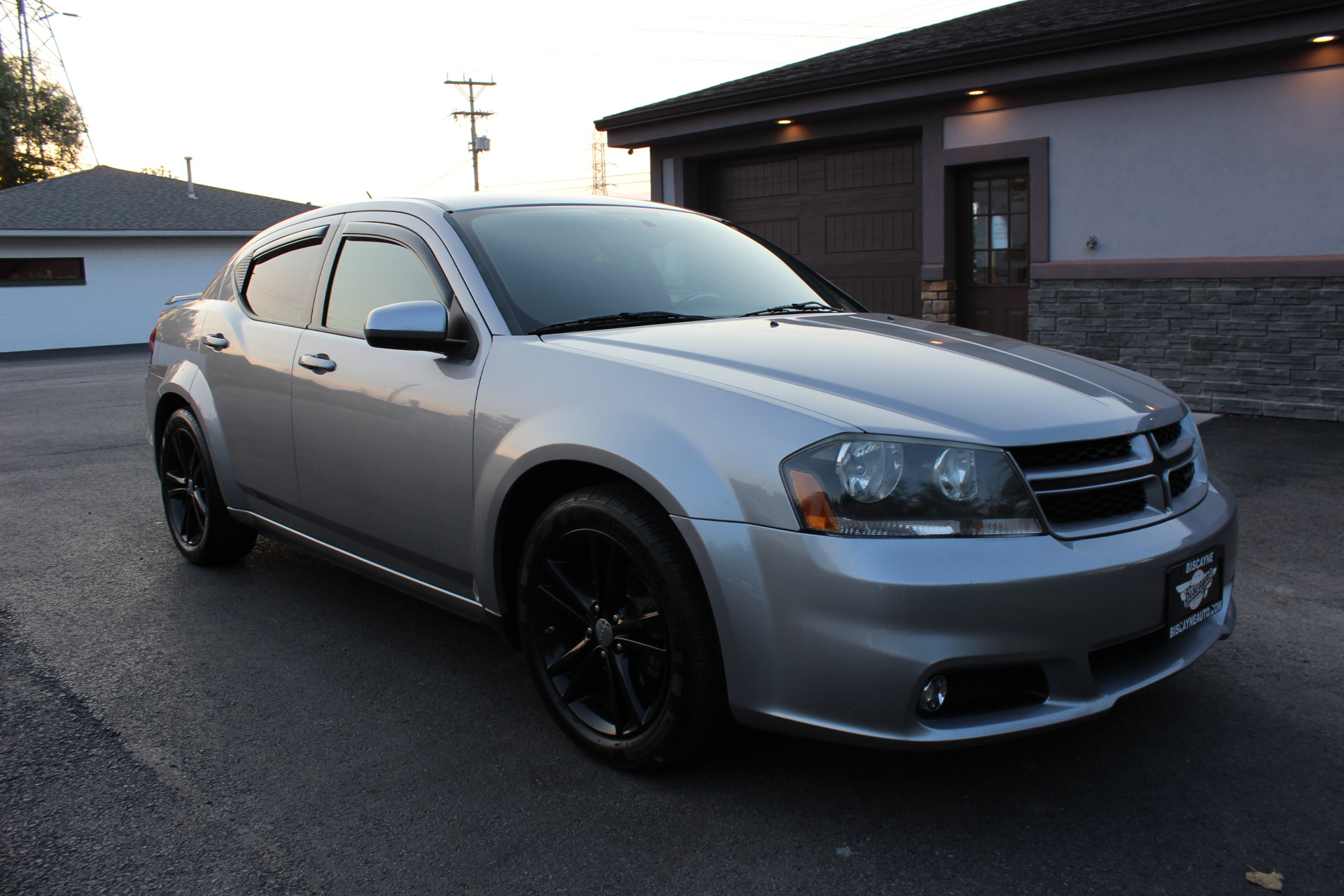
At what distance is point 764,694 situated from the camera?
8.04 ft

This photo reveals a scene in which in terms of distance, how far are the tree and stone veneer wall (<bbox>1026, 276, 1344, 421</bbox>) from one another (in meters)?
43.1

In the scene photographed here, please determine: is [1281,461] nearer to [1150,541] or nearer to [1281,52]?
[1281,52]

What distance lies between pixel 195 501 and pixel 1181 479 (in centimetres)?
426

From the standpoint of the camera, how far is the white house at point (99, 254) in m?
27.2

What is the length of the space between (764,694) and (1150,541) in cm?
102

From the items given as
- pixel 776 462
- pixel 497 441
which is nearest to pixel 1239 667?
pixel 776 462

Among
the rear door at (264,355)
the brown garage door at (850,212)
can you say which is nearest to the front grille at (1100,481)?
the rear door at (264,355)

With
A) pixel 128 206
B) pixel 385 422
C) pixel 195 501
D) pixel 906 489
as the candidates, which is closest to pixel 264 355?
pixel 385 422

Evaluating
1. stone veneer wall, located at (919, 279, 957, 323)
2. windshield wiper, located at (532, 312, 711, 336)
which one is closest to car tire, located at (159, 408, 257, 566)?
windshield wiper, located at (532, 312, 711, 336)

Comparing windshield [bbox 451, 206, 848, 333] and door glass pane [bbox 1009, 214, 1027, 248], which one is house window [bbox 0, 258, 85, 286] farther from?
windshield [bbox 451, 206, 848, 333]

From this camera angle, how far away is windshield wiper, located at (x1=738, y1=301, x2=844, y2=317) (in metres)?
3.69

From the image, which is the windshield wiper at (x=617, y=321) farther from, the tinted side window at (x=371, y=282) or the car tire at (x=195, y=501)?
the car tire at (x=195, y=501)

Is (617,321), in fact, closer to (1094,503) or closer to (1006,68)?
(1094,503)

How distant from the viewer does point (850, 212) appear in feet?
38.4
